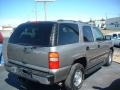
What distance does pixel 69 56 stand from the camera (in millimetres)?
4918

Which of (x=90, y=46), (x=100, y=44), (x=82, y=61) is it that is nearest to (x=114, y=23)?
(x=100, y=44)

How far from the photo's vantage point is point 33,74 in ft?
15.5

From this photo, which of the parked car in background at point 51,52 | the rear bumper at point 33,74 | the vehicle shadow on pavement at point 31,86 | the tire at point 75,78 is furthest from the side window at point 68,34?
the vehicle shadow on pavement at point 31,86

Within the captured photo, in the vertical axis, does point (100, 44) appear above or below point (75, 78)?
above

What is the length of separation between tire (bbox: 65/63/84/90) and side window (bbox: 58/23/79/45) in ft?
2.36

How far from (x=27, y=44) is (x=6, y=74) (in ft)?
9.38

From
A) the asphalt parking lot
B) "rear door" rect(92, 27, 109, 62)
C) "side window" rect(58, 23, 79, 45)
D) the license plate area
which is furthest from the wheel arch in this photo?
the license plate area

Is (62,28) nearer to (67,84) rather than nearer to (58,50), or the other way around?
(58,50)

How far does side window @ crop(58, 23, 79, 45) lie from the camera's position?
192 inches

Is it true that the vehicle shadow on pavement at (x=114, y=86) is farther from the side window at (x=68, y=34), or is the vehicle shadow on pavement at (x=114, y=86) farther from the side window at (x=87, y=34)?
the side window at (x=68, y=34)

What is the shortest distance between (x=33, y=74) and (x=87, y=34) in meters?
2.39

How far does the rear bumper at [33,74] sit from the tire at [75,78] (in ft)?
2.41

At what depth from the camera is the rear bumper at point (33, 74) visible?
4.46m

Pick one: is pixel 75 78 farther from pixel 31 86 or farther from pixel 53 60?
pixel 31 86
